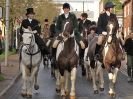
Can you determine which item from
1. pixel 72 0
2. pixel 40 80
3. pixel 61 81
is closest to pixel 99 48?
pixel 61 81

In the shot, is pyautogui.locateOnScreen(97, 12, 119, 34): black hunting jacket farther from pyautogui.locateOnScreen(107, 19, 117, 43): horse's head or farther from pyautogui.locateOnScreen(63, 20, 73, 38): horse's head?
pyautogui.locateOnScreen(63, 20, 73, 38): horse's head

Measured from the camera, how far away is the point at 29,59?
Result: 1565 centimetres

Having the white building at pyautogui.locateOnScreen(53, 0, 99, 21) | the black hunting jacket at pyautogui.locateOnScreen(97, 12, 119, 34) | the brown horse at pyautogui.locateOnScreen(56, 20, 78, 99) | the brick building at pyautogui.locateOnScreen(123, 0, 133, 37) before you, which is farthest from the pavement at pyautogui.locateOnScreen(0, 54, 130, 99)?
the white building at pyautogui.locateOnScreen(53, 0, 99, 21)

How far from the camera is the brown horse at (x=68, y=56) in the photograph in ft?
49.1

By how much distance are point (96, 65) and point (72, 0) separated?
464ft

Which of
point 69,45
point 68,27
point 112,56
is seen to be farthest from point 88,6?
point 68,27

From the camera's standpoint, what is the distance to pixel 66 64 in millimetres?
15312

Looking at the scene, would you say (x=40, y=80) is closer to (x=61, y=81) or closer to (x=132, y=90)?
(x=132, y=90)

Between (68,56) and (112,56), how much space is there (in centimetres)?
175

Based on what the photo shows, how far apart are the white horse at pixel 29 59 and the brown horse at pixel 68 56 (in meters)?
0.69

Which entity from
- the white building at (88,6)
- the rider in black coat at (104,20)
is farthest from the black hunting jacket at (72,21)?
the white building at (88,6)

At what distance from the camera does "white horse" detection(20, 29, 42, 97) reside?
15409 millimetres

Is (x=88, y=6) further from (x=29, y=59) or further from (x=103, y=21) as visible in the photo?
(x=29, y=59)

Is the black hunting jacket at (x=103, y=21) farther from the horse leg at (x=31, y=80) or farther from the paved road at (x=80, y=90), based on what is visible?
the horse leg at (x=31, y=80)
